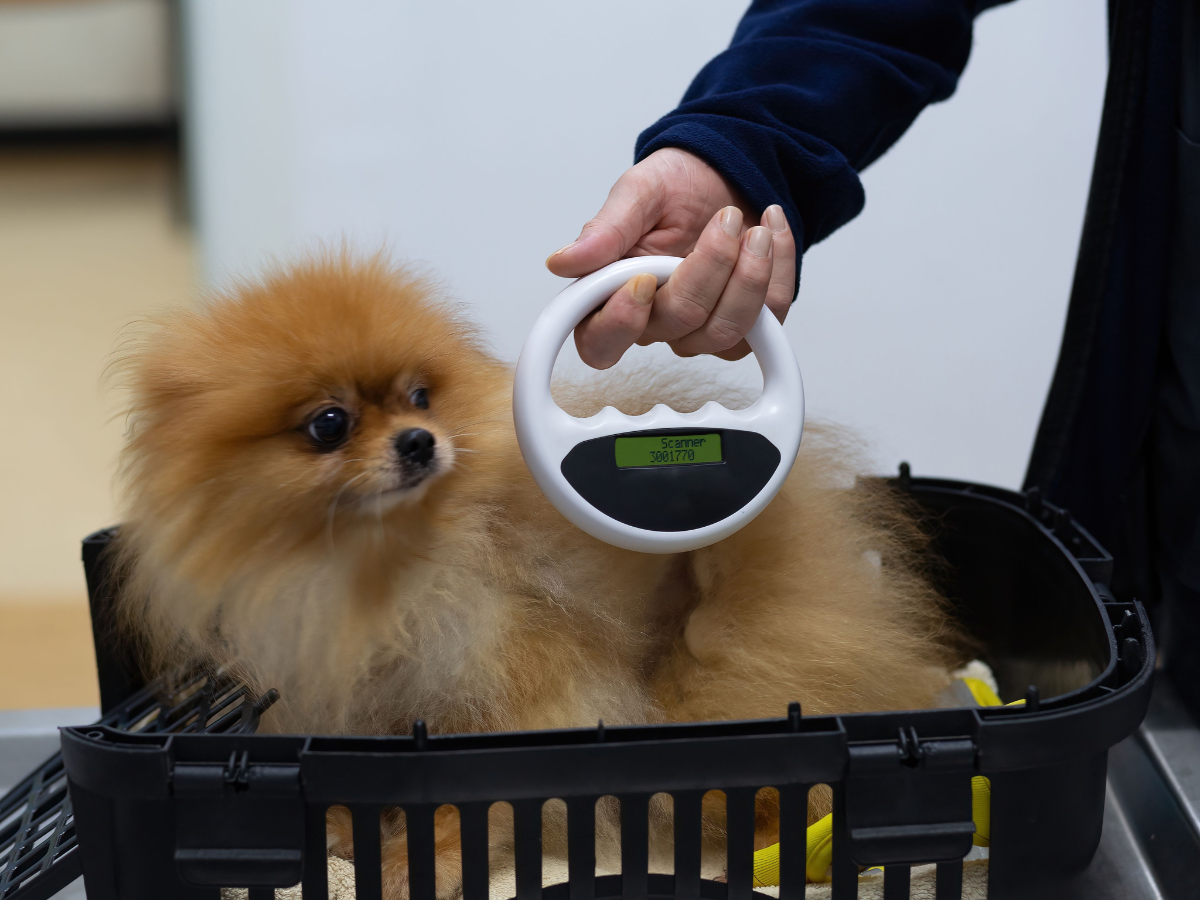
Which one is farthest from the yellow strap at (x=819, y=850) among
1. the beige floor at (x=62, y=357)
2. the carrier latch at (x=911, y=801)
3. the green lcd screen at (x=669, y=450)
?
the beige floor at (x=62, y=357)

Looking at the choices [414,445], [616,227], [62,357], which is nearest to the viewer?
[414,445]

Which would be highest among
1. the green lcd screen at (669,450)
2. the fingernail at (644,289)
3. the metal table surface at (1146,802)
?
the fingernail at (644,289)

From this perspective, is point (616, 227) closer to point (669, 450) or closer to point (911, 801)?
point (669, 450)

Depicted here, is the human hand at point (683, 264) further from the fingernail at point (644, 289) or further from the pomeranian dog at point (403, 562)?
the pomeranian dog at point (403, 562)

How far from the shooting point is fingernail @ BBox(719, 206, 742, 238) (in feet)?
2.43

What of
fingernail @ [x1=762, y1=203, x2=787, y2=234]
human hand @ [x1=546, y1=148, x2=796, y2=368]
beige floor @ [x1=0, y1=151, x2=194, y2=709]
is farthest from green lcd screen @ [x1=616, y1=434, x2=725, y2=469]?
beige floor @ [x1=0, y1=151, x2=194, y2=709]

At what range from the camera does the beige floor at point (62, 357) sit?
6.25ft

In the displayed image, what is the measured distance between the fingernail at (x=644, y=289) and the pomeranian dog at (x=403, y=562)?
167mm

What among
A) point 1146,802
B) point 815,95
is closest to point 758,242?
point 815,95

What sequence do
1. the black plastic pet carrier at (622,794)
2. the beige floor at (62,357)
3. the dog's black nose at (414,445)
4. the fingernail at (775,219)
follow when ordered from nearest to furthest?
the black plastic pet carrier at (622,794) → the dog's black nose at (414,445) → the fingernail at (775,219) → the beige floor at (62,357)

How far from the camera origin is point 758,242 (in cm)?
76

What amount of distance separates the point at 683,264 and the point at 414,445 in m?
0.25

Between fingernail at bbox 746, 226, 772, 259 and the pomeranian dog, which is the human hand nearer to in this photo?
fingernail at bbox 746, 226, 772, 259

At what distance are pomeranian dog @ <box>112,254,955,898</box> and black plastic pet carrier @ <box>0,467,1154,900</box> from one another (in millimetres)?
172
